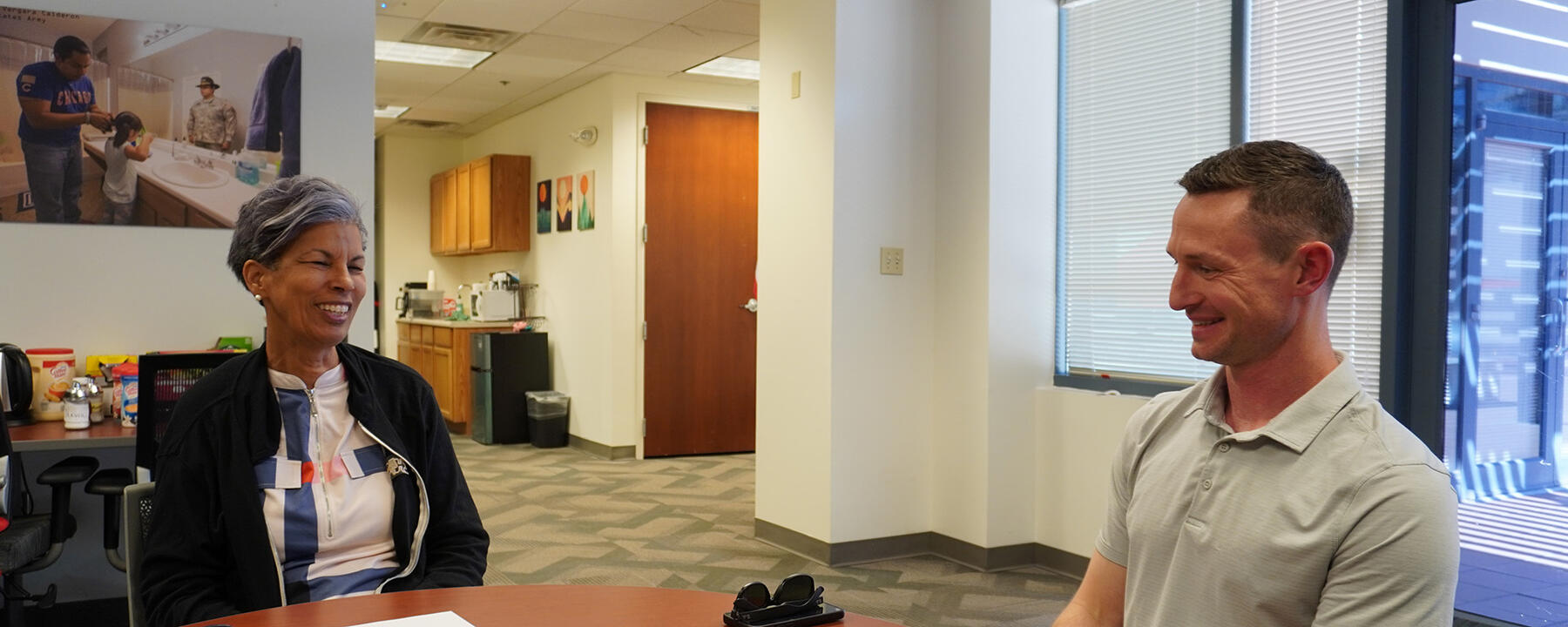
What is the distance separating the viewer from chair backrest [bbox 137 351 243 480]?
2803 millimetres

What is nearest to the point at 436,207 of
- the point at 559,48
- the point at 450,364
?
the point at 450,364

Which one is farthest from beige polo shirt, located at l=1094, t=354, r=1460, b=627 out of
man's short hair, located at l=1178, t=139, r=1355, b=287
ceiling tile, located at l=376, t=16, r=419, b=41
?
ceiling tile, located at l=376, t=16, r=419, b=41

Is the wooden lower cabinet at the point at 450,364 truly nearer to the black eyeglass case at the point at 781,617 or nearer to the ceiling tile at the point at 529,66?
the ceiling tile at the point at 529,66

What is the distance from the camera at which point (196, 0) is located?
370 cm

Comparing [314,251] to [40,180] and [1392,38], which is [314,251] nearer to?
[40,180]

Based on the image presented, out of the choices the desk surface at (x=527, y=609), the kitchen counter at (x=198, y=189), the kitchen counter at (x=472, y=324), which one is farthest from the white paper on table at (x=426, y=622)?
the kitchen counter at (x=472, y=324)

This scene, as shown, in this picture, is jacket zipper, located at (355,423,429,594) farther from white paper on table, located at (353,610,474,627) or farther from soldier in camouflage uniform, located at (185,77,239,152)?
soldier in camouflage uniform, located at (185,77,239,152)

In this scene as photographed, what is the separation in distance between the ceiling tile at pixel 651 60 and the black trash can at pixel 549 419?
237 cm

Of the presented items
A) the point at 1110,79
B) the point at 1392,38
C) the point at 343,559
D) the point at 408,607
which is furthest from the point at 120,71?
the point at 1392,38

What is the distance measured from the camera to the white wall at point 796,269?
4.53 meters

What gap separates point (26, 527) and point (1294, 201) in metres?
3.05

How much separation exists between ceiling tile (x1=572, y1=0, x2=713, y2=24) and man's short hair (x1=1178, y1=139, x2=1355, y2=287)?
14.8 feet

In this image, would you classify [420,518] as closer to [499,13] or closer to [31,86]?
[31,86]

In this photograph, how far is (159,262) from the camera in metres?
3.71
